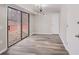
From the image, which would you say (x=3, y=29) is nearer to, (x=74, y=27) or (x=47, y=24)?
(x=74, y=27)

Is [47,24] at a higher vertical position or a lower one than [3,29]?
higher

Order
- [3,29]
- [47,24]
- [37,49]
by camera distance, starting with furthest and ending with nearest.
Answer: [47,24] < [37,49] < [3,29]

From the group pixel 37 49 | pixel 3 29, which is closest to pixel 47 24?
pixel 37 49

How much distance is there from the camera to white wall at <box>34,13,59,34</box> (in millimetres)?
12688

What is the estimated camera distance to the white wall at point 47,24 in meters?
12.7

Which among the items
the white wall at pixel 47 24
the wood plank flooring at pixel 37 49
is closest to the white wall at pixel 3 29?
the wood plank flooring at pixel 37 49

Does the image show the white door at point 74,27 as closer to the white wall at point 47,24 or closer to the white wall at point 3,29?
the white wall at point 3,29

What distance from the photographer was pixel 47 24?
12805 mm

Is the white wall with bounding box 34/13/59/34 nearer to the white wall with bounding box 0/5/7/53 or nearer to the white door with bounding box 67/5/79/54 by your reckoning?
the white wall with bounding box 0/5/7/53

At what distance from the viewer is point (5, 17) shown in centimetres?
534

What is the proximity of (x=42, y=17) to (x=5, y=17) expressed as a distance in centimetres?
765

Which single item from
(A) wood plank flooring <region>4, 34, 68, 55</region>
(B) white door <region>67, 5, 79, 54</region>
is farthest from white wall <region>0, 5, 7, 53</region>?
(B) white door <region>67, 5, 79, 54</region>

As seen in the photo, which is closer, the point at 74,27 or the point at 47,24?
the point at 74,27
